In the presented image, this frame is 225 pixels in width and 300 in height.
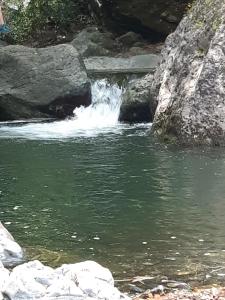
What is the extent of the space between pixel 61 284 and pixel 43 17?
24761 millimetres

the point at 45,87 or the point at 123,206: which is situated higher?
the point at 45,87

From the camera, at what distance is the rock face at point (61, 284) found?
5.13 metres

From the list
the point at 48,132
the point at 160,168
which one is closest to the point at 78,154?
the point at 160,168

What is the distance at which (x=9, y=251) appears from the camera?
23.2ft

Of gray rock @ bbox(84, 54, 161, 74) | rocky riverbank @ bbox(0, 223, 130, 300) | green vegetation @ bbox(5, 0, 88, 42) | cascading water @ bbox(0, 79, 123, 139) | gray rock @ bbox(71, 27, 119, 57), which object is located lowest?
cascading water @ bbox(0, 79, 123, 139)

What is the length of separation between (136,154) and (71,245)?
19.2 ft

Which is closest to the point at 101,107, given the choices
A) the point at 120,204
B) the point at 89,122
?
the point at 89,122

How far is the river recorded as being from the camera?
283 inches

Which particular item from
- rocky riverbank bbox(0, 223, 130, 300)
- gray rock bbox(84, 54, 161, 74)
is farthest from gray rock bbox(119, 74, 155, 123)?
rocky riverbank bbox(0, 223, 130, 300)

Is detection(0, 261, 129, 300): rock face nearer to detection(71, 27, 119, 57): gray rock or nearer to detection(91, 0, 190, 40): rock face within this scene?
detection(91, 0, 190, 40): rock face

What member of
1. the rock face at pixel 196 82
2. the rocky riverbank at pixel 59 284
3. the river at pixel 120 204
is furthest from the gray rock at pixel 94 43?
the rocky riverbank at pixel 59 284

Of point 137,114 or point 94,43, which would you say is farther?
point 94,43

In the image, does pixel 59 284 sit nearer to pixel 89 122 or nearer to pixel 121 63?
pixel 89 122

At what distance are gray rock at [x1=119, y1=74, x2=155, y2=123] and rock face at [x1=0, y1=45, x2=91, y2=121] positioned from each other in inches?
78.1
